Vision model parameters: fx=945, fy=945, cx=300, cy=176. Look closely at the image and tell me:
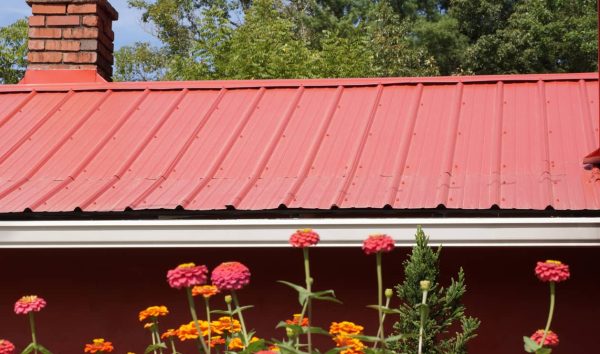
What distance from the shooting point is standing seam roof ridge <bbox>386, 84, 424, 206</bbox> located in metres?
5.07

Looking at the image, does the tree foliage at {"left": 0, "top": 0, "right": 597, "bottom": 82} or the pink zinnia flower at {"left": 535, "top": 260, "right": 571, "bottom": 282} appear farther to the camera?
the tree foliage at {"left": 0, "top": 0, "right": 597, "bottom": 82}

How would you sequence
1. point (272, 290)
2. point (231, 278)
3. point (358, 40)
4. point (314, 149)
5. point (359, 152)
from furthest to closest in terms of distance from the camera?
1. point (358, 40)
2. point (314, 149)
3. point (359, 152)
4. point (272, 290)
5. point (231, 278)

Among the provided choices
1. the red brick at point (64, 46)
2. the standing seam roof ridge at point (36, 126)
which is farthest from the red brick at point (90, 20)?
the standing seam roof ridge at point (36, 126)

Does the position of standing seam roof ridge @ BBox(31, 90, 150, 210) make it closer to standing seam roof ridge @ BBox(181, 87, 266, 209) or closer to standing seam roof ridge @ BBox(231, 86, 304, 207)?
standing seam roof ridge @ BBox(181, 87, 266, 209)

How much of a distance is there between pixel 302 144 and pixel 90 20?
2924 millimetres

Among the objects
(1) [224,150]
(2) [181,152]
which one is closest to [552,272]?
(1) [224,150]

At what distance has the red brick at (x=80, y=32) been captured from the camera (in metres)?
7.99

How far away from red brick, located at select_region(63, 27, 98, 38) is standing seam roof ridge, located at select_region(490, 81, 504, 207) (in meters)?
3.42

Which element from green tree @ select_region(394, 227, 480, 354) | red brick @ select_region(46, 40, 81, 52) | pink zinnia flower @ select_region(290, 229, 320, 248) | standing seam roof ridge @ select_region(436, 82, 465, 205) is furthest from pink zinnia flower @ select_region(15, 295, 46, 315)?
red brick @ select_region(46, 40, 81, 52)

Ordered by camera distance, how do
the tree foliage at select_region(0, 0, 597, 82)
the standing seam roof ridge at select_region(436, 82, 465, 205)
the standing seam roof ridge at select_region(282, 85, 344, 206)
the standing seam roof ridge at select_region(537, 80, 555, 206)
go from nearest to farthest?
the standing seam roof ridge at select_region(537, 80, 555, 206) < the standing seam roof ridge at select_region(436, 82, 465, 205) < the standing seam roof ridge at select_region(282, 85, 344, 206) < the tree foliage at select_region(0, 0, 597, 82)

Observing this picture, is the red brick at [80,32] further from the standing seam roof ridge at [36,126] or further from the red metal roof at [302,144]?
the standing seam roof ridge at [36,126]

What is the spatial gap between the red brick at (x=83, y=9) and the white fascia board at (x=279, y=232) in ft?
11.5

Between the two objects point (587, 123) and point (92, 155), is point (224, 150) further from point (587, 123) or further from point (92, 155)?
point (587, 123)

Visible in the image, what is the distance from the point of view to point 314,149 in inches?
230
